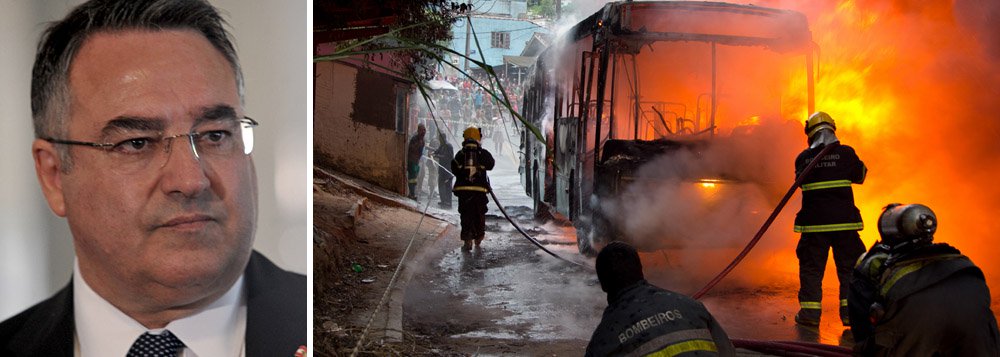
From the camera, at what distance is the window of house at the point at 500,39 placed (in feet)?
15.8

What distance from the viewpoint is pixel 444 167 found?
4988mm

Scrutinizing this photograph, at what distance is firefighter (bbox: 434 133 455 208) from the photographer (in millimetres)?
4891

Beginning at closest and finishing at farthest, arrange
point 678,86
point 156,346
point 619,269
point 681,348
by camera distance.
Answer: point 681,348 → point 619,269 → point 156,346 → point 678,86

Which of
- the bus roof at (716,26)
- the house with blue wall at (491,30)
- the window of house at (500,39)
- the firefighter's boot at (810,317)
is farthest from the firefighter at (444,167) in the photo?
the firefighter's boot at (810,317)

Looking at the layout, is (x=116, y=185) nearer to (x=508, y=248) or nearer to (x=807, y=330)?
(x=508, y=248)

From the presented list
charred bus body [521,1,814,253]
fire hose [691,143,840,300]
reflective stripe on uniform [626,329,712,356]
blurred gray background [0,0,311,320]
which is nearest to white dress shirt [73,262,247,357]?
blurred gray background [0,0,311,320]

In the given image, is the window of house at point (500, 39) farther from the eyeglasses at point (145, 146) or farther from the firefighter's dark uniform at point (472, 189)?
the eyeglasses at point (145, 146)

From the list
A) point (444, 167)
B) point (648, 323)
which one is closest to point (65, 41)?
point (648, 323)

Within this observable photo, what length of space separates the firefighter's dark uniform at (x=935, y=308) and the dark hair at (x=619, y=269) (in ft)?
4.01

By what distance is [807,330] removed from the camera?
4.53 meters

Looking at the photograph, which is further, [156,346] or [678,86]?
[678,86]

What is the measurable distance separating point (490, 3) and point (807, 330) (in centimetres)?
254

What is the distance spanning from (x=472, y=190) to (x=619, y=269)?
2121 millimetres

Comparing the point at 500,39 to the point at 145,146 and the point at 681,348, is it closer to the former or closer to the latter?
the point at 145,146
